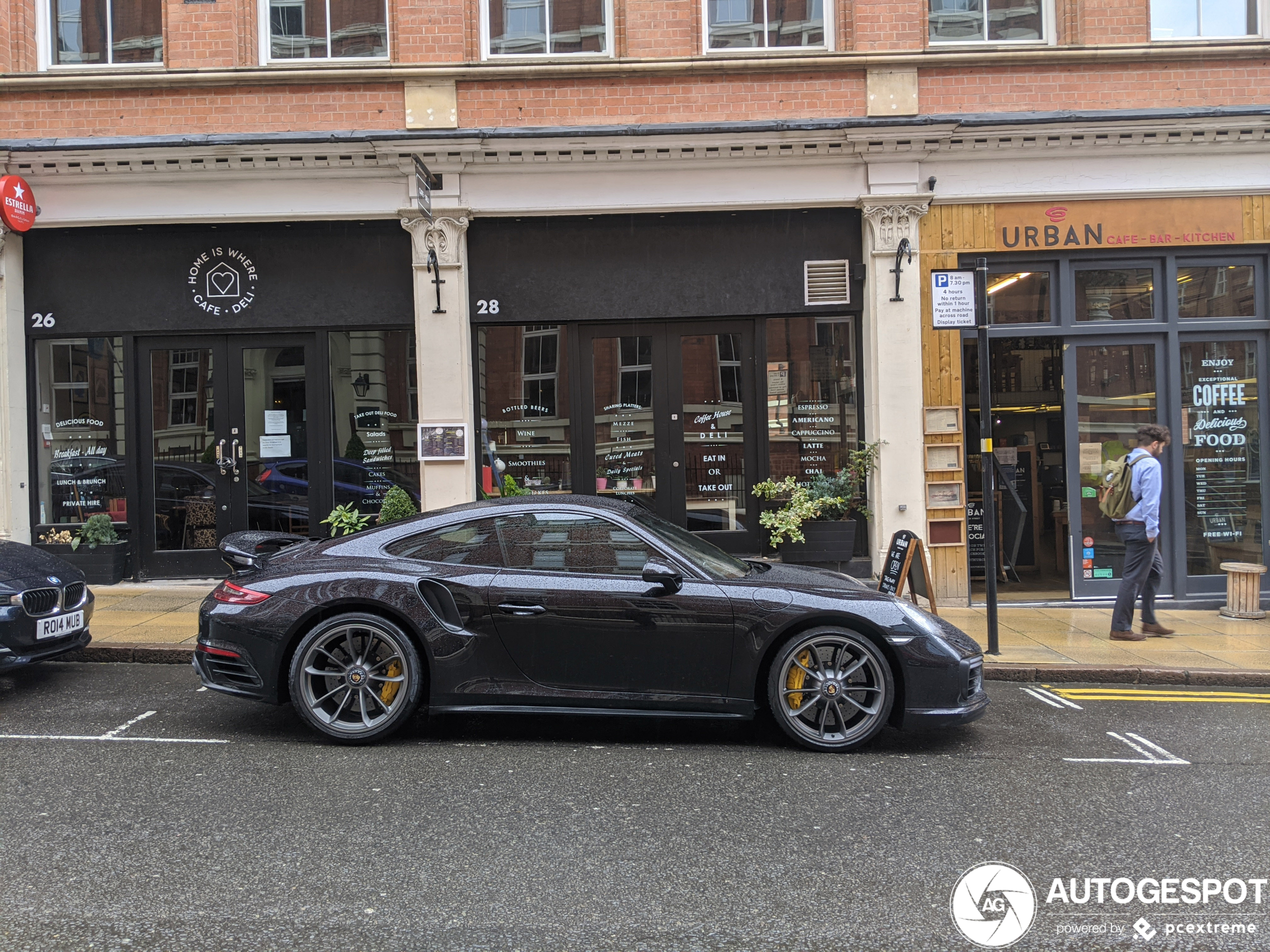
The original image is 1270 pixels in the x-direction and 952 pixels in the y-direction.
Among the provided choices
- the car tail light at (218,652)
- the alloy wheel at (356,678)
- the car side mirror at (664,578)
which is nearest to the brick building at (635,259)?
the car tail light at (218,652)

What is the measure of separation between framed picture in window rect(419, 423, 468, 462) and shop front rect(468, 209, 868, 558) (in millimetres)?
425

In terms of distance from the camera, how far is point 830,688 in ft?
16.6

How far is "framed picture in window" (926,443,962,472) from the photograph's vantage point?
999cm

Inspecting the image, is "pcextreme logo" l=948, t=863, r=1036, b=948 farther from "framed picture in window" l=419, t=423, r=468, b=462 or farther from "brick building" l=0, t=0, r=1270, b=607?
"framed picture in window" l=419, t=423, r=468, b=462

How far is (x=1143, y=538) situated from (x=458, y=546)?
623 cm

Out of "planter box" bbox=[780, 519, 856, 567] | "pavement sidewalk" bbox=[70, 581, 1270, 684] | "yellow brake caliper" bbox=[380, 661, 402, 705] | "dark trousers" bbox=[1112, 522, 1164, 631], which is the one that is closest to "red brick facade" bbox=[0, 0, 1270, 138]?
"planter box" bbox=[780, 519, 856, 567]

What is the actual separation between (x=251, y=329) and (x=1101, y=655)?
9.17m

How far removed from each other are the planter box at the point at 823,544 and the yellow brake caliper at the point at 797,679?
4.94 m

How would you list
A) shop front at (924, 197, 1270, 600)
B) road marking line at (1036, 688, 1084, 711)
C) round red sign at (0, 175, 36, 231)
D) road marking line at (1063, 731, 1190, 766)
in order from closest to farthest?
road marking line at (1063, 731, 1190, 766) → road marking line at (1036, 688, 1084, 711) → round red sign at (0, 175, 36, 231) → shop front at (924, 197, 1270, 600)

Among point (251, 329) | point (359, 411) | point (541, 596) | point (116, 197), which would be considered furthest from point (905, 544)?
point (116, 197)

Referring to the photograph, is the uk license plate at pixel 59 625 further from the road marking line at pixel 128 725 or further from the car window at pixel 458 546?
the car window at pixel 458 546

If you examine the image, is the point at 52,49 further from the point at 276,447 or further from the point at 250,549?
the point at 250,549

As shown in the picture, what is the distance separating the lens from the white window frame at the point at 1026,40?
406 inches

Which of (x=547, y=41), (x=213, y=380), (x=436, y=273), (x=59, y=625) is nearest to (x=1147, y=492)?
(x=436, y=273)
